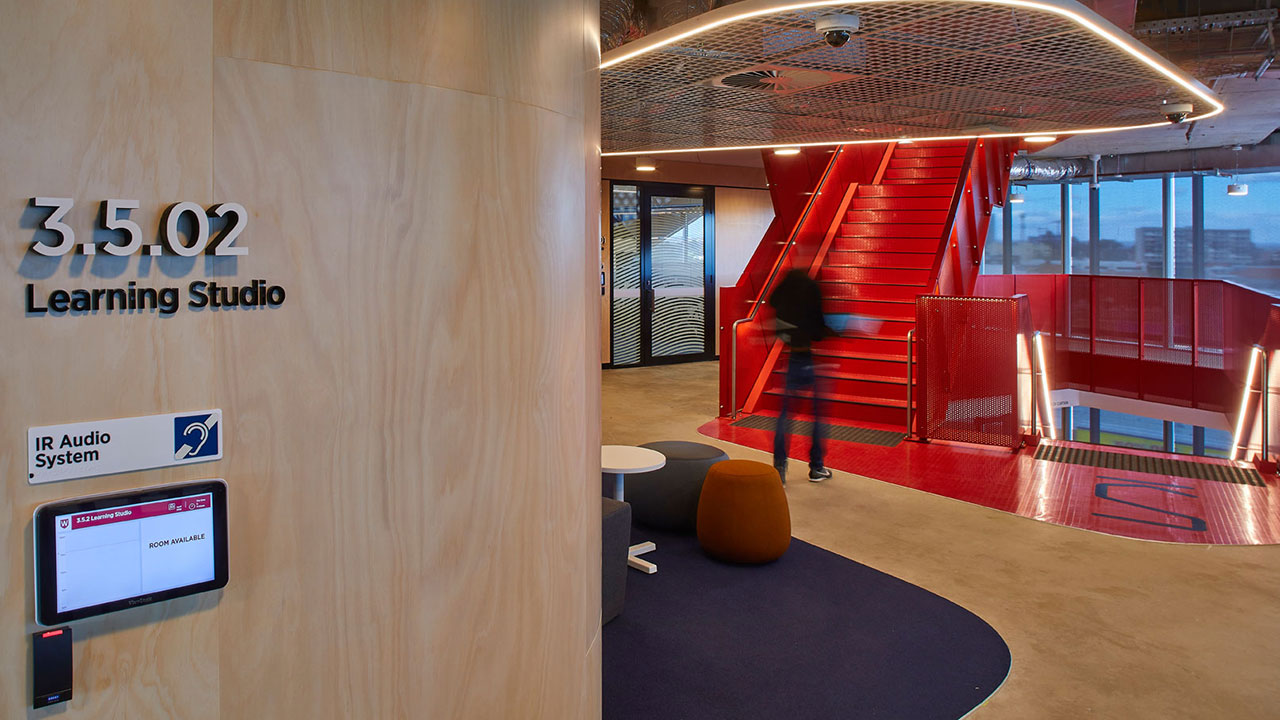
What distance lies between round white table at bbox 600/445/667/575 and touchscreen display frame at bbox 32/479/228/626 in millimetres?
3175

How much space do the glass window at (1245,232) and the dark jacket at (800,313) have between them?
14234 mm

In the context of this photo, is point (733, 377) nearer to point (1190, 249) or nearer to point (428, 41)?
point (428, 41)

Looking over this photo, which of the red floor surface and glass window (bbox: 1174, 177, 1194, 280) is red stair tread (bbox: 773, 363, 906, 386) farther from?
glass window (bbox: 1174, 177, 1194, 280)

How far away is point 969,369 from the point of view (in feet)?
25.9

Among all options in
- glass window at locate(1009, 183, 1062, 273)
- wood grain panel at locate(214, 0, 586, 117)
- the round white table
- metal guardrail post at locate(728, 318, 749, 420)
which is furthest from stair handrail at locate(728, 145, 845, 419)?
glass window at locate(1009, 183, 1062, 273)

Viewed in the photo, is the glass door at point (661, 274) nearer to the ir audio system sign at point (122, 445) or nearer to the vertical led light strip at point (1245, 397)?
the vertical led light strip at point (1245, 397)

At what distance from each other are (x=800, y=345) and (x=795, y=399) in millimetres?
436

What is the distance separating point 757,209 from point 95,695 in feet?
49.2

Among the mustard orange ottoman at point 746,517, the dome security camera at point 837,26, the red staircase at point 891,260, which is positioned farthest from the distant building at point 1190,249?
the dome security camera at point 837,26

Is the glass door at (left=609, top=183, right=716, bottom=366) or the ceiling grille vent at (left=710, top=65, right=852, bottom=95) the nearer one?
the ceiling grille vent at (left=710, top=65, right=852, bottom=95)

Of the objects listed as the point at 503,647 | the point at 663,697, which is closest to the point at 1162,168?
the point at 663,697

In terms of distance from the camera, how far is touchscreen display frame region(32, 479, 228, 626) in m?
1.45

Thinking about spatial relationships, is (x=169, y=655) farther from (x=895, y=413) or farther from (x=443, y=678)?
(x=895, y=413)

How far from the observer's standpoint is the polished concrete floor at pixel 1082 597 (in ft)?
11.2
